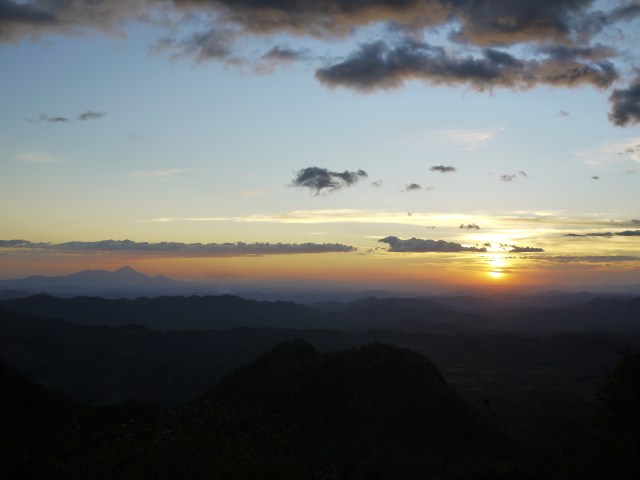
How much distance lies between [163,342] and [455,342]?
110 metres

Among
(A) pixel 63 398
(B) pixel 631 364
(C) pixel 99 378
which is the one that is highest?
(B) pixel 631 364

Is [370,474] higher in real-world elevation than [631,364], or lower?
lower

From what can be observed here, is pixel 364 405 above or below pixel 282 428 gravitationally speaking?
below

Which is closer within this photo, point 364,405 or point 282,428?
point 282,428

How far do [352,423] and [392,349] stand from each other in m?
19.3

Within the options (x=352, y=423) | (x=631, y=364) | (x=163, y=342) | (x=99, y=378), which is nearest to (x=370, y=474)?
(x=352, y=423)

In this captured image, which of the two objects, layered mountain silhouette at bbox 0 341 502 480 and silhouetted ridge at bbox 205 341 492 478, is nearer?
layered mountain silhouette at bbox 0 341 502 480

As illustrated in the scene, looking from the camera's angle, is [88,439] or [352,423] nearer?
[88,439]

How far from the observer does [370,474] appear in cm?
6078

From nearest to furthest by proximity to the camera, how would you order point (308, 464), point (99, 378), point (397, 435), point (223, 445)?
point (223, 445)
point (308, 464)
point (397, 435)
point (99, 378)

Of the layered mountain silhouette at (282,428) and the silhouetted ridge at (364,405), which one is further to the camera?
the silhouetted ridge at (364,405)

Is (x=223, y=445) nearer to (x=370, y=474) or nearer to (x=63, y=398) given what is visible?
(x=370, y=474)

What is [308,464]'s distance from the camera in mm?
64750

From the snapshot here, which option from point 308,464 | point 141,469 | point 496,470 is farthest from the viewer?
point 308,464
